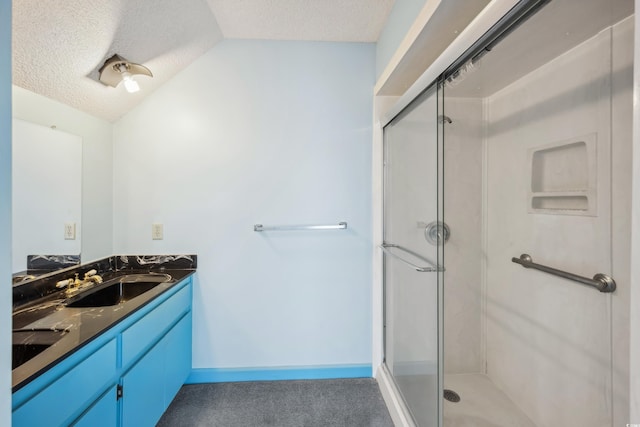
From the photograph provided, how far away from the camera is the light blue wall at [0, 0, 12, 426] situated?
47cm

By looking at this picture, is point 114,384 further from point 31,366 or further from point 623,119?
point 623,119

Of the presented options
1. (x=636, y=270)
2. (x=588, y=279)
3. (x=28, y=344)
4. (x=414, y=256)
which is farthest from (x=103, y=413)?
(x=588, y=279)

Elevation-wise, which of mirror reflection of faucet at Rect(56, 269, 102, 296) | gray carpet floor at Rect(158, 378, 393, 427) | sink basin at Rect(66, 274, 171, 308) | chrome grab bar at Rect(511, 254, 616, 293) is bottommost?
gray carpet floor at Rect(158, 378, 393, 427)

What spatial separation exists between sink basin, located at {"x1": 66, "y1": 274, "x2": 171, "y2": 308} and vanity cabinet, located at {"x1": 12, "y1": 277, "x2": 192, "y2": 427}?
0.18 metres

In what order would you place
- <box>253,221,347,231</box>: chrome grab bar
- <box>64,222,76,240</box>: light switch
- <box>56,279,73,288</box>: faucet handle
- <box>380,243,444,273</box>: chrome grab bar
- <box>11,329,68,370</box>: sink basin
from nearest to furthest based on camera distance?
<box>11,329,68,370</box>: sink basin, <box>380,243,444,273</box>: chrome grab bar, <box>56,279,73,288</box>: faucet handle, <box>64,222,76,240</box>: light switch, <box>253,221,347,231</box>: chrome grab bar

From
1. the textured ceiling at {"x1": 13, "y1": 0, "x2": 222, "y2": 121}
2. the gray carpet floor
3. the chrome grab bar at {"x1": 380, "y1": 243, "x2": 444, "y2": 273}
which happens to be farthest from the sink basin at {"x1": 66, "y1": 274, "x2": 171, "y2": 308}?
the chrome grab bar at {"x1": 380, "y1": 243, "x2": 444, "y2": 273}

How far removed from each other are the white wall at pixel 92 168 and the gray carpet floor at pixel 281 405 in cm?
118

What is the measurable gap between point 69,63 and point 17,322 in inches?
50.3

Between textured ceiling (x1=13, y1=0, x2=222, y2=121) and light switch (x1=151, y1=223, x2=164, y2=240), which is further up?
textured ceiling (x1=13, y1=0, x2=222, y2=121)

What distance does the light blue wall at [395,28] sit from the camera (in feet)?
4.41

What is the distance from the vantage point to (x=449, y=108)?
5.18 ft

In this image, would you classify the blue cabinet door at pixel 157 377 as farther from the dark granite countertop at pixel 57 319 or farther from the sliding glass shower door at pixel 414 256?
the sliding glass shower door at pixel 414 256

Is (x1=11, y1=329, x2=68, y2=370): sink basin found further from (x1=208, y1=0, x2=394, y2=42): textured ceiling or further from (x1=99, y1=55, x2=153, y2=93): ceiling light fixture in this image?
(x1=208, y1=0, x2=394, y2=42): textured ceiling

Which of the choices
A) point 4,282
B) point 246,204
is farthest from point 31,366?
point 246,204
